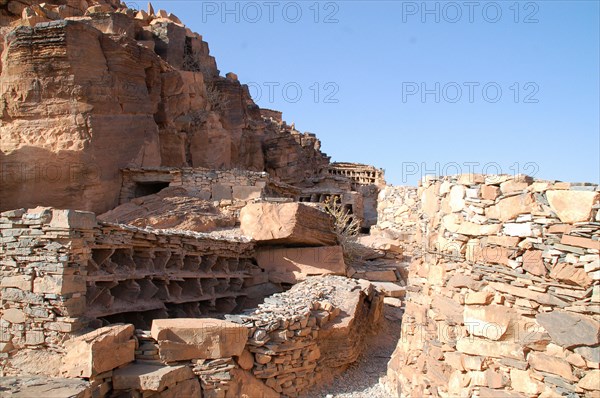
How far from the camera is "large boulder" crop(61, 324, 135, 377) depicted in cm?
Answer: 657

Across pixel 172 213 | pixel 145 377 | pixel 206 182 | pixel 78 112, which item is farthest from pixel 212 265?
pixel 78 112

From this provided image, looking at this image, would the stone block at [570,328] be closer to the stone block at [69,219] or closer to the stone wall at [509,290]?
the stone wall at [509,290]

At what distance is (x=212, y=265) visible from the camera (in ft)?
35.1

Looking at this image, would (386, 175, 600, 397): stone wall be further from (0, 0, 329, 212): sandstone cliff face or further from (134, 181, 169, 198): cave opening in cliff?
(0, 0, 329, 212): sandstone cliff face

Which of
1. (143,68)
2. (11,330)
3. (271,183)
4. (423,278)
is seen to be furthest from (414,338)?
(143,68)

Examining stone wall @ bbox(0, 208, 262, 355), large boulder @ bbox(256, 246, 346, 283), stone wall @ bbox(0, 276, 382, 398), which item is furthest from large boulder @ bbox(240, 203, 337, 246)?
stone wall @ bbox(0, 208, 262, 355)

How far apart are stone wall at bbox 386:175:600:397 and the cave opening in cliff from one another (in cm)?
1121

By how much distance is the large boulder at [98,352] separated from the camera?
6566mm

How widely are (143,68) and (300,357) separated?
1198cm

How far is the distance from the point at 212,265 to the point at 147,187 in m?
6.40

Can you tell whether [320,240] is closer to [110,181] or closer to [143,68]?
[110,181]

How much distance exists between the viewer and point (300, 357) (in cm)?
864

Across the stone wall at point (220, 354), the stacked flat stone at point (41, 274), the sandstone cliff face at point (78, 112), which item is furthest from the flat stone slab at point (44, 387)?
the sandstone cliff face at point (78, 112)

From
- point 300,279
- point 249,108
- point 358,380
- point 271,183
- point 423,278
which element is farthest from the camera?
point 249,108
